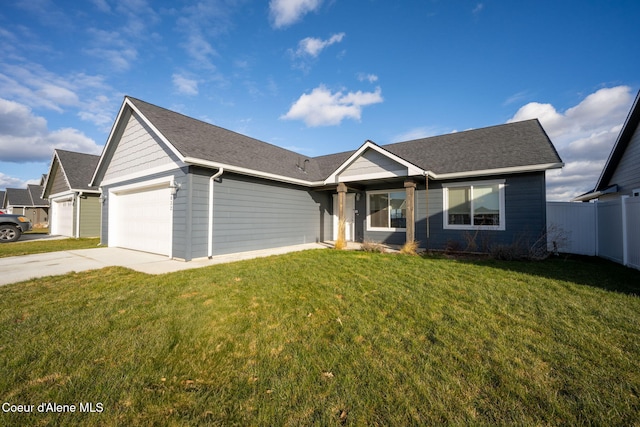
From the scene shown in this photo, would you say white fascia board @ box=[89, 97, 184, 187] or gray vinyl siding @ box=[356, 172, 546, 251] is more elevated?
white fascia board @ box=[89, 97, 184, 187]

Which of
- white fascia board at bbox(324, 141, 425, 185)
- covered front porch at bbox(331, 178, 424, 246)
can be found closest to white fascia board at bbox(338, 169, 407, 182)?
white fascia board at bbox(324, 141, 425, 185)

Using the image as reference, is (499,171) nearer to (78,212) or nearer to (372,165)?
(372,165)

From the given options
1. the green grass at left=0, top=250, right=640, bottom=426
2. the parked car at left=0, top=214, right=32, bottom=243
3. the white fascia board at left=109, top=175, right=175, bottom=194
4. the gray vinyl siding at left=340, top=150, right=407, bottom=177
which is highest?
the gray vinyl siding at left=340, top=150, right=407, bottom=177

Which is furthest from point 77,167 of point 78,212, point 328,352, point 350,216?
point 328,352

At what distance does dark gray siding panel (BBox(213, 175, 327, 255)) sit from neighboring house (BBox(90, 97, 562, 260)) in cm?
4

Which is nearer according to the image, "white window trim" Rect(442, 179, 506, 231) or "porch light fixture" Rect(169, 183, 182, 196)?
"porch light fixture" Rect(169, 183, 182, 196)

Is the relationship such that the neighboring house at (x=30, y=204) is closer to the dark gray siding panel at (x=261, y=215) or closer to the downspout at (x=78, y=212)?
the downspout at (x=78, y=212)

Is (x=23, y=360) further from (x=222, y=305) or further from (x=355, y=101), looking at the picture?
(x=355, y=101)

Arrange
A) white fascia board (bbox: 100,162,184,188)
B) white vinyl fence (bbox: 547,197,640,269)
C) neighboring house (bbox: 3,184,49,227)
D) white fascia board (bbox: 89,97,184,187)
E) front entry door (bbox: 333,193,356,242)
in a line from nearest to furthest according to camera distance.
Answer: white vinyl fence (bbox: 547,197,640,269) → white fascia board (bbox: 89,97,184,187) → white fascia board (bbox: 100,162,184,188) → front entry door (bbox: 333,193,356,242) → neighboring house (bbox: 3,184,49,227)

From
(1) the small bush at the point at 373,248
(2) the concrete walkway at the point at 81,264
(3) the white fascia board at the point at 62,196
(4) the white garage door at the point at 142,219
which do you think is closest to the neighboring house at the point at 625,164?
(1) the small bush at the point at 373,248

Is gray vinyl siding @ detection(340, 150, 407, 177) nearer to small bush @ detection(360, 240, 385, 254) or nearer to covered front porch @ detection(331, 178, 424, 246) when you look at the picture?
covered front porch @ detection(331, 178, 424, 246)

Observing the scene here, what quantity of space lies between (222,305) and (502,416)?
3.47m

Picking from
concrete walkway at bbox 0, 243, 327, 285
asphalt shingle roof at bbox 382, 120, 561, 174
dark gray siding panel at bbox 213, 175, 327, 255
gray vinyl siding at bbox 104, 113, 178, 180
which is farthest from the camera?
gray vinyl siding at bbox 104, 113, 178, 180

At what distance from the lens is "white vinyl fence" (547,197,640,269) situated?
6500 millimetres
